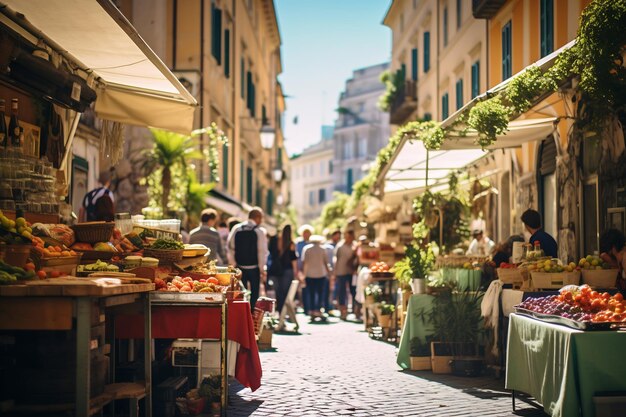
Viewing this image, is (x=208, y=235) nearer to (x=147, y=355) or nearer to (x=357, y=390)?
(x=357, y=390)

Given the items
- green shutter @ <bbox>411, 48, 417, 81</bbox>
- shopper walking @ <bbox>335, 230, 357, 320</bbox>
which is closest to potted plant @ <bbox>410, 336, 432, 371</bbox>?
shopper walking @ <bbox>335, 230, 357, 320</bbox>

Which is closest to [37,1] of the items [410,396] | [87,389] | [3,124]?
[3,124]

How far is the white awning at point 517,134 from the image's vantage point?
538 inches

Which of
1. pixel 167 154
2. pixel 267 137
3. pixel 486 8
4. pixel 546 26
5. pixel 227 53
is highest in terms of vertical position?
pixel 227 53

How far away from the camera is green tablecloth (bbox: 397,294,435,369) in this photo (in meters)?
11.8

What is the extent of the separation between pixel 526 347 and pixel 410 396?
5.15 feet

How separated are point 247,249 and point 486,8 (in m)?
9.65

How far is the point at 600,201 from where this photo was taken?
42.3 ft

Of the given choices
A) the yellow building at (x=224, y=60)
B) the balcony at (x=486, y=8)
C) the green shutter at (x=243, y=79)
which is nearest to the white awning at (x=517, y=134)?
the balcony at (x=486, y=8)

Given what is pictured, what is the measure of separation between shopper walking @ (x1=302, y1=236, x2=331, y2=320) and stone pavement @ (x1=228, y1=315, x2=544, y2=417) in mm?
6264

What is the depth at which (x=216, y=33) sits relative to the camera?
85.3 feet

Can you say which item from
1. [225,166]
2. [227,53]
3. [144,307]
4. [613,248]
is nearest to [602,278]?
[613,248]

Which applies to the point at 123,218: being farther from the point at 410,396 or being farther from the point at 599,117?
the point at 599,117

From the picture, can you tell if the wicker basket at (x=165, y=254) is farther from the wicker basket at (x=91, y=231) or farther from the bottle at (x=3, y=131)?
the bottle at (x=3, y=131)
